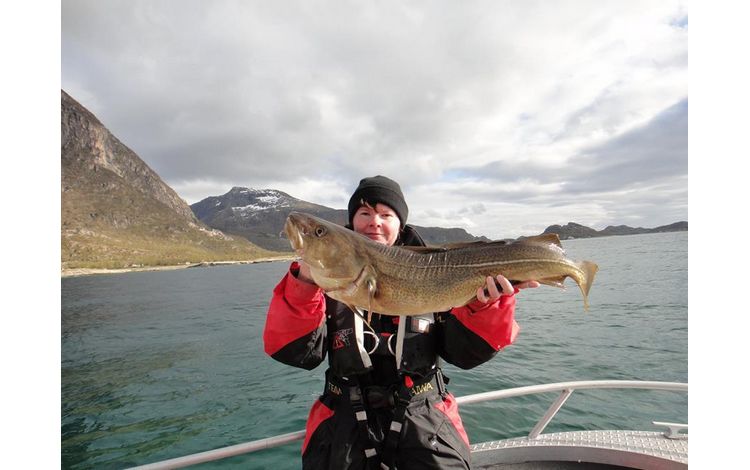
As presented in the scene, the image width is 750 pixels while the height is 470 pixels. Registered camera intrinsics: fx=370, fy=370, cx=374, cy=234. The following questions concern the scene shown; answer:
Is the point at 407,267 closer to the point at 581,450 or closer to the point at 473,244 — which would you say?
the point at 473,244

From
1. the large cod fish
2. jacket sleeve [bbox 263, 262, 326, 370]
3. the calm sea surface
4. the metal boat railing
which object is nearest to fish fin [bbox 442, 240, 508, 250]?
the large cod fish

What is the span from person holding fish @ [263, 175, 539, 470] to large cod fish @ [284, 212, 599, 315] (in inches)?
0.8

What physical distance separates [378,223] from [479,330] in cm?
151

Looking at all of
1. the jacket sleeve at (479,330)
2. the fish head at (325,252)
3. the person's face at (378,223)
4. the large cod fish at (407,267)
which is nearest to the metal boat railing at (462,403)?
the jacket sleeve at (479,330)

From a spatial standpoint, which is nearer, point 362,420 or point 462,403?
point 362,420

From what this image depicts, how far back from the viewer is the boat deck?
15.9 feet

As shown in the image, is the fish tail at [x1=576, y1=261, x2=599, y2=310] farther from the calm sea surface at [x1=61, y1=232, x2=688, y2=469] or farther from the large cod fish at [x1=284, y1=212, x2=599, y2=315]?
the calm sea surface at [x1=61, y1=232, x2=688, y2=469]

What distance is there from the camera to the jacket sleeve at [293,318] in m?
3.24

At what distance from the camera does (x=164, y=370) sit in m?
18.3

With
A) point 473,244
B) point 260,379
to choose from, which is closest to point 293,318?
point 473,244

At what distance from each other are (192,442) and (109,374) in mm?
10919

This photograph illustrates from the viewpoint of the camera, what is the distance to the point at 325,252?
2998mm

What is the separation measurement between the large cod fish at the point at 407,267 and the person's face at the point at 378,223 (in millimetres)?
864

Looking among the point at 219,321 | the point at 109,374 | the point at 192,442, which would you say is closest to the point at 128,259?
the point at 219,321
